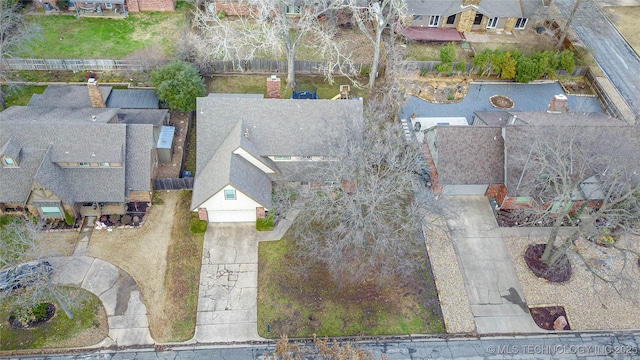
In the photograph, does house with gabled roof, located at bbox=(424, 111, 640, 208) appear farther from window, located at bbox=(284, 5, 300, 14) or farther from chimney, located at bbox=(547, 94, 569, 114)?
window, located at bbox=(284, 5, 300, 14)

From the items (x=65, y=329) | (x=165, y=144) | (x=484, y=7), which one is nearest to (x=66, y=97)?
(x=165, y=144)

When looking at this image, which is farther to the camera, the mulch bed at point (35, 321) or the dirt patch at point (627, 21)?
the dirt patch at point (627, 21)

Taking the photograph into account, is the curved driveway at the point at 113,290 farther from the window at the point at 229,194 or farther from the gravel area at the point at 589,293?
the gravel area at the point at 589,293

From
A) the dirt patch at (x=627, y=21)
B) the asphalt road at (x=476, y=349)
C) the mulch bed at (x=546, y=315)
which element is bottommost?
the asphalt road at (x=476, y=349)

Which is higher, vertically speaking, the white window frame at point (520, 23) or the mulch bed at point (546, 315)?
the white window frame at point (520, 23)

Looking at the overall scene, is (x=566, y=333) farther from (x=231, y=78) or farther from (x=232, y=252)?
(x=231, y=78)

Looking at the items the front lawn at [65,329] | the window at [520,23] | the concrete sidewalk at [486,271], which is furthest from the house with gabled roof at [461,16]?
the front lawn at [65,329]

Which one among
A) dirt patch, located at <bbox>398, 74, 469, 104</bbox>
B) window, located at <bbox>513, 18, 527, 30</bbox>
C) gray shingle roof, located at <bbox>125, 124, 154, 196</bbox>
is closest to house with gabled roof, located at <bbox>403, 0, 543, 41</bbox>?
window, located at <bbox>513, 18, 527, 30</bbox>
